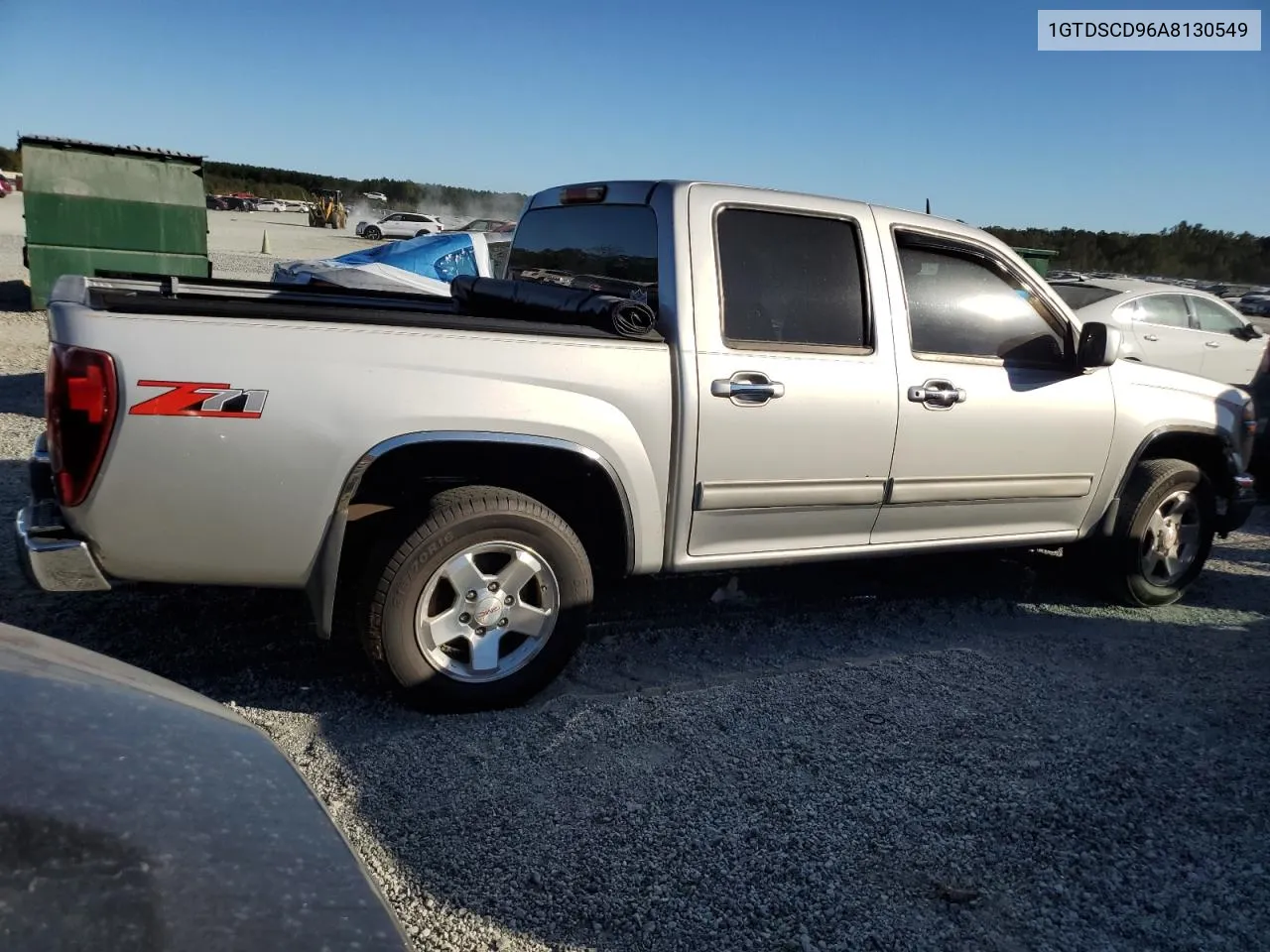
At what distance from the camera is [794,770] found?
3.40 m

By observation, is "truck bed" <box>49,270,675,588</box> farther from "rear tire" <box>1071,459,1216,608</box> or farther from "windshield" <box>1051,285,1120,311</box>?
"windshield" <box>1051,285,1120,311</box>

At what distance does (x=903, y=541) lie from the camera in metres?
4.56

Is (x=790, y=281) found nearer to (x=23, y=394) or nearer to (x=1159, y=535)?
(x=1159, y=535)

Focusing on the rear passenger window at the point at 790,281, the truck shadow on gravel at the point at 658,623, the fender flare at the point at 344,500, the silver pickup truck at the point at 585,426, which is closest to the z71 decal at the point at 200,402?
the silver pickup truck at the point at 585,426

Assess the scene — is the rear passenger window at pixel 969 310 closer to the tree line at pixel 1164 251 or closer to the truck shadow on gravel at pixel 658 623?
the truck shadow on gravel at pixel 658 623

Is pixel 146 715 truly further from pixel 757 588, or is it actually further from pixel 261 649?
pixel 757 588

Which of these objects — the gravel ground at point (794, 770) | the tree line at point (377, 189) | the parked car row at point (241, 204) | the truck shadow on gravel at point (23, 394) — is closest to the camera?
the gravel ground at point (794, 770)

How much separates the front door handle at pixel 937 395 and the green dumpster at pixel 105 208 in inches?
383

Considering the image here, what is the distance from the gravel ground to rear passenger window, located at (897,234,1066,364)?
136cm

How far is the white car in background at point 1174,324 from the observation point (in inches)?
448

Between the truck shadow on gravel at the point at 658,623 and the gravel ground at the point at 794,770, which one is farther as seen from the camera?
the truck shadow on gravel at the point at 658,623

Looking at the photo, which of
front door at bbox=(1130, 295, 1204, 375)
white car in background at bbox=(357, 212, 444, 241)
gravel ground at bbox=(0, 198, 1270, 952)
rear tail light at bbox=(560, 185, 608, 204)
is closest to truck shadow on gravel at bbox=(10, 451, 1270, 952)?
gravel ground at bbox=(0, 198, 1270, 952)

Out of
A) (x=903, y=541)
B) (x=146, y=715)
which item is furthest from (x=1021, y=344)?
(x=146, y=715)

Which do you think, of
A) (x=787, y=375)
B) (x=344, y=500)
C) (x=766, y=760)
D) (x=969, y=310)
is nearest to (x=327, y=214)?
(x=969, y=310)
